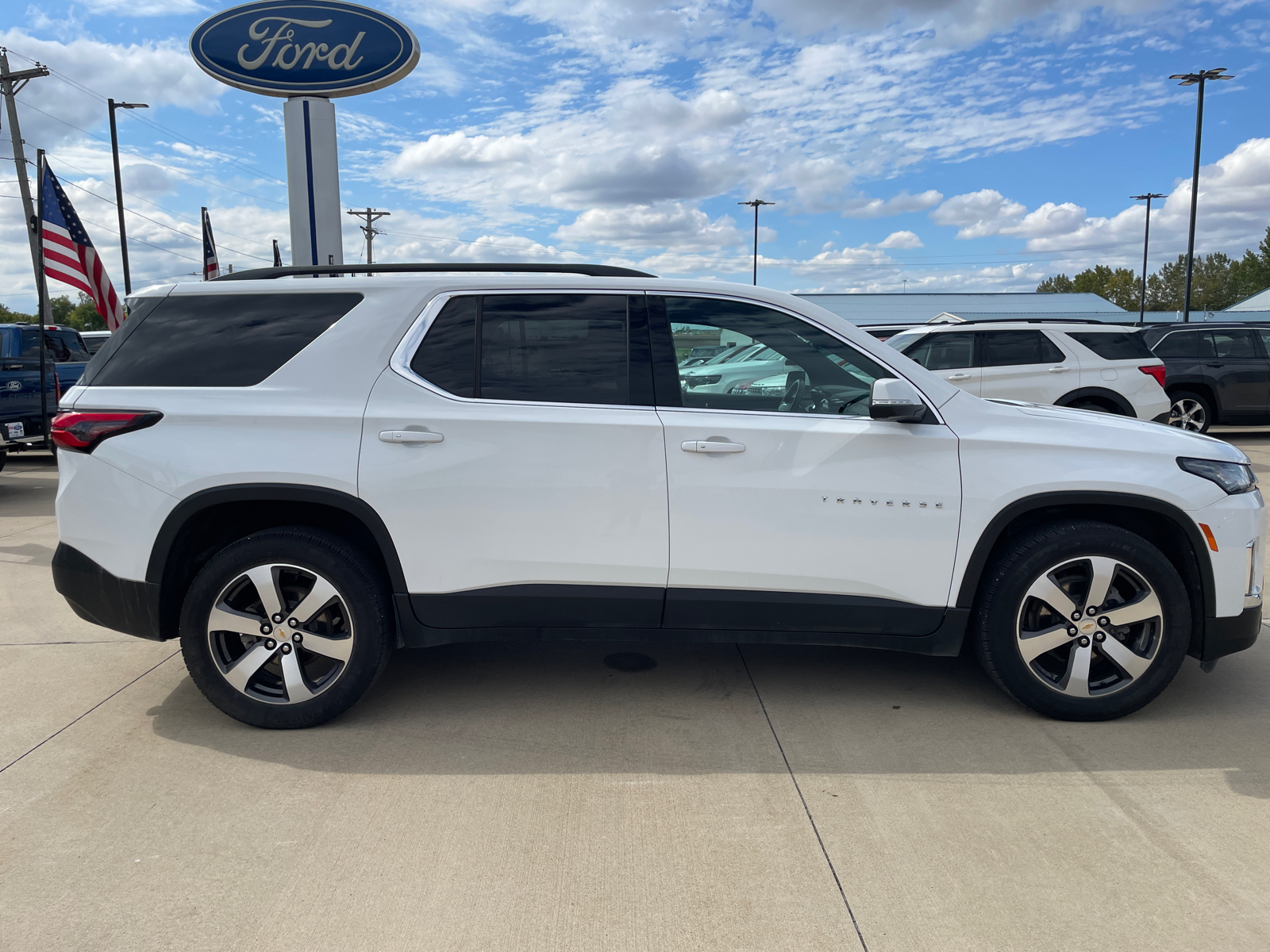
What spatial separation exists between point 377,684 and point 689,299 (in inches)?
88.1

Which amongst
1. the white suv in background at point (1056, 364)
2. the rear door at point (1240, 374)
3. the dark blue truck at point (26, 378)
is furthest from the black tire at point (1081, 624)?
the rear door at point (1240, 374)

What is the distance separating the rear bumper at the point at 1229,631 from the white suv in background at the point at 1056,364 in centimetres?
675

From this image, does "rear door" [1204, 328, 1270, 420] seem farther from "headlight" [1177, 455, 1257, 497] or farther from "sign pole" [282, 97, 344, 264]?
"sign pole" [282, 97, 344, 264]

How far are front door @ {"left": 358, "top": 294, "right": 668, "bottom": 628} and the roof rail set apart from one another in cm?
21

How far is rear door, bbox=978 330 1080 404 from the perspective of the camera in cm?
1027

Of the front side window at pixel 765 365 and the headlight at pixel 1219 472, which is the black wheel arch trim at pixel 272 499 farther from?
the headlight at pixel 1219 472

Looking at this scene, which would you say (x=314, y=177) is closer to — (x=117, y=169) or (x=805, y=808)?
(x=805, y=808)

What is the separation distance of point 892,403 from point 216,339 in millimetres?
2677

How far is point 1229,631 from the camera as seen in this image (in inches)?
145

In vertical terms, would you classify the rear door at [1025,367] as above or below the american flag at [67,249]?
below

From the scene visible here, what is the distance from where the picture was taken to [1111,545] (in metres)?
3.61

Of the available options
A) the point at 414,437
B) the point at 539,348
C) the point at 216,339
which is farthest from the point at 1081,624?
the point at 216,339

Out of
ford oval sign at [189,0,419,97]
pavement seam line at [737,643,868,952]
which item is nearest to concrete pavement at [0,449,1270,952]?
pavement seam line at [737,643,868,952]

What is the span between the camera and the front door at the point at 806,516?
11.7 feet
